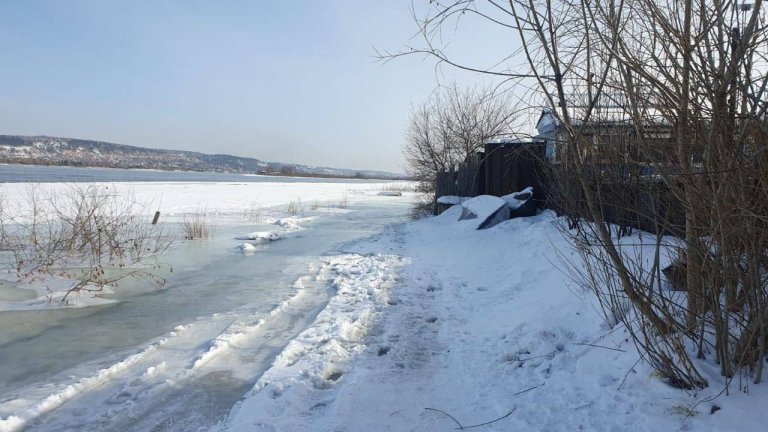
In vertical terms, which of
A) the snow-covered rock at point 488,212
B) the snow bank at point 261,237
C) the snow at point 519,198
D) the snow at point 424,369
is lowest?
the snow bank at point 261,237

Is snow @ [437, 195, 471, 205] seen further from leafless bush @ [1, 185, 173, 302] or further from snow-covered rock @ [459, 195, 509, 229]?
leafless bush @ [1, 185, 173, 302]

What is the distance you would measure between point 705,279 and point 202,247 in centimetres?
1249

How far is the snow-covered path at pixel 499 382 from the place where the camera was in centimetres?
301

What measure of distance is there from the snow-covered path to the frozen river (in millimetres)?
666

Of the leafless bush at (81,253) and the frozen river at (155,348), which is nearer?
the frozen river at (155,348)

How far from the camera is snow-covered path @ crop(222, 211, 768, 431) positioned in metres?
3.01

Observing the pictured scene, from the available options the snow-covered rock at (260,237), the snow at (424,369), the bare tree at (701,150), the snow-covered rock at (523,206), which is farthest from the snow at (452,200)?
the bare tree at (701,150)

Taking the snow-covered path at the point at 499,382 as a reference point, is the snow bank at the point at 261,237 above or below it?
below

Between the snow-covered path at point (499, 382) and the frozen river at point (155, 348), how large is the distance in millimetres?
666

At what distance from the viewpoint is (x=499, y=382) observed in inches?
159

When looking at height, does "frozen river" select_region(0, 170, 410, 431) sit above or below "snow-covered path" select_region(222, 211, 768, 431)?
below

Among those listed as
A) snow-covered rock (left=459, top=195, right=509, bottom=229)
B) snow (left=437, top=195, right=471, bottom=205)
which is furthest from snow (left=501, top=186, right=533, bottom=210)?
snow (left=437, top=195, right=471, bottom=205)

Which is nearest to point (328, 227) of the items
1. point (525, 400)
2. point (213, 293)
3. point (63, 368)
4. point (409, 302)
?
point (213, 293)

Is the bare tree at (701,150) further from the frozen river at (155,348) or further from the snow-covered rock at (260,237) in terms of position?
the snow-covered rock at (260,237)
